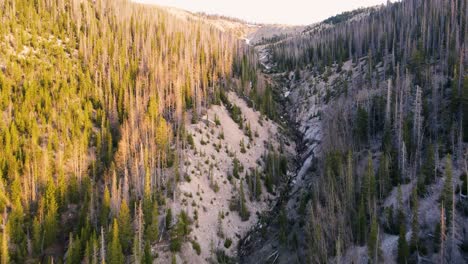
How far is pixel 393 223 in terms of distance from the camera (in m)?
44.9

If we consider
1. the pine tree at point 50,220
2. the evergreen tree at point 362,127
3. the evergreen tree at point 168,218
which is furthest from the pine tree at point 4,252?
the evergreen tree at point 362,127

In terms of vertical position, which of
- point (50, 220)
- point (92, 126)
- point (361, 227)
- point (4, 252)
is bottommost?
point (4, 252)

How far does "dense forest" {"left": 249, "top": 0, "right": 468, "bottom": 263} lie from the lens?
41812 millimetres

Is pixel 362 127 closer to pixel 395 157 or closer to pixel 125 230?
pixel 395 157

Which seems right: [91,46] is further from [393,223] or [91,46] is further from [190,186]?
[393,223]

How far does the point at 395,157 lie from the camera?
5859 cm

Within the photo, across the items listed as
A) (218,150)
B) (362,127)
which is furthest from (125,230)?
(362,127)

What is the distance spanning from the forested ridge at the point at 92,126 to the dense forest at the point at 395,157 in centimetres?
2307

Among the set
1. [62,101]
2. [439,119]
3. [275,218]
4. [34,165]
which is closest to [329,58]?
[439,119]

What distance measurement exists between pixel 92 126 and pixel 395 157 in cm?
6129

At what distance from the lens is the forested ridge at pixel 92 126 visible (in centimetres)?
5281

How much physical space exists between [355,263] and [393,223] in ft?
24.3

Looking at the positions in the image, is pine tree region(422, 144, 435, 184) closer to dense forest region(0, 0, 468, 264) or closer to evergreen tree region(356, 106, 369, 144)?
dense forest region(0, 0, 468, 264)

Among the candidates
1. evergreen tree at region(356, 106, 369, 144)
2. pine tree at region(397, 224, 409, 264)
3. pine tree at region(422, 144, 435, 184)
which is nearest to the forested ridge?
pine tree at region(397, 224, 409, 264)
